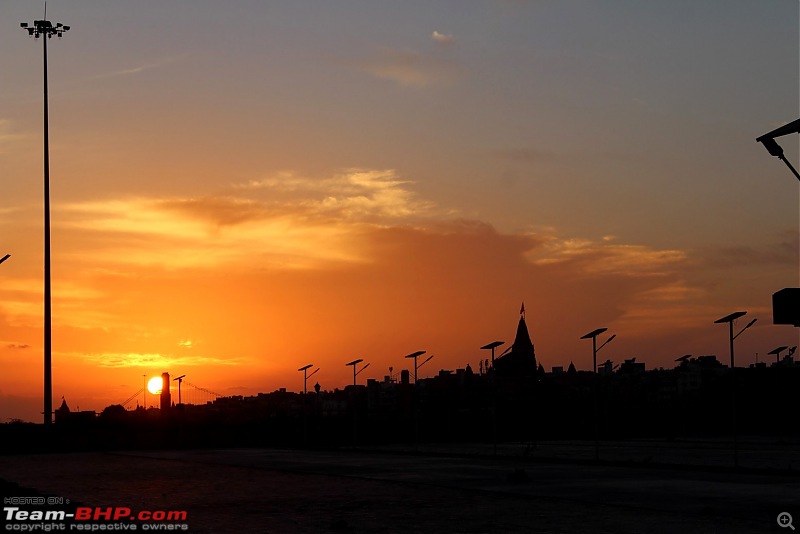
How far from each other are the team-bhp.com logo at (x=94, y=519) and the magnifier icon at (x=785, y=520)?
38.8ft

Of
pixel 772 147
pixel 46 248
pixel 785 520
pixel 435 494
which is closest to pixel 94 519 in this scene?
pixel 435 494

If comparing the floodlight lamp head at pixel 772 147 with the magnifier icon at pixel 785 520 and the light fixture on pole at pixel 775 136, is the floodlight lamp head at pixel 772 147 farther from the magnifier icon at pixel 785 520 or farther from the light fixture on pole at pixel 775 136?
the magnifier icon at pixel 785 520

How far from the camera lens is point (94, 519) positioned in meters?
21.0

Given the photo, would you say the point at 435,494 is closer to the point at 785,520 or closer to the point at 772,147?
the point at 785,520

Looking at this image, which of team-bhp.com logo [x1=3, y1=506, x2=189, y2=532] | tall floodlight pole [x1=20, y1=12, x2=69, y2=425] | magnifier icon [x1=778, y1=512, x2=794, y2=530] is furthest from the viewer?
tall floodlight pole [x1=20, y1=12, x2=69, y2=425]

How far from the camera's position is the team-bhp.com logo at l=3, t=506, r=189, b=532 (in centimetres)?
1900

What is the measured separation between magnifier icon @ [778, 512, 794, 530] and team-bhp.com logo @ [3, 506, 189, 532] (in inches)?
466

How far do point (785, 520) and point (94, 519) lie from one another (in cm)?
1417

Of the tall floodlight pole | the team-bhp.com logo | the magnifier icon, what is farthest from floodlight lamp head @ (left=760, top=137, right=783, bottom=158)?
the tall floodlight pole

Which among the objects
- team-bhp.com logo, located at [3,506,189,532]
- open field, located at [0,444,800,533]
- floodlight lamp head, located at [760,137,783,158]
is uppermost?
floodlight lamp head, located at [760,137,783,158]

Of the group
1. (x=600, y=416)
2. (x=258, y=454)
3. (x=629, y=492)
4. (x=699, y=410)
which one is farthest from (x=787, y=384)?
(x=629, y=492)

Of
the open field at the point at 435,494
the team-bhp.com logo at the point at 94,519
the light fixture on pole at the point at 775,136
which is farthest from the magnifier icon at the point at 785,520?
the team-bhp.com logo at the point at 94,519

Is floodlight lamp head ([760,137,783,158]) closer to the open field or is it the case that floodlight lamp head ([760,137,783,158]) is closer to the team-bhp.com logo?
the open field

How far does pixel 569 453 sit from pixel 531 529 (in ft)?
98.5
